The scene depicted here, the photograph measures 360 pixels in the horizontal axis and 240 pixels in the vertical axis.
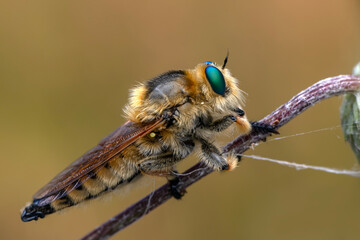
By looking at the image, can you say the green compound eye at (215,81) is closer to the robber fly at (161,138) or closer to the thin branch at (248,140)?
the robber fly at (161,138)

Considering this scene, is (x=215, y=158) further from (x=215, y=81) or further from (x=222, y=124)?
(x=215, y=81)

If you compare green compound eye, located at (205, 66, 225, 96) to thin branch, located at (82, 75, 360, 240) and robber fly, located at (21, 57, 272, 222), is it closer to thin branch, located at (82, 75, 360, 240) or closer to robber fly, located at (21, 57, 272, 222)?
robber fly, located at (21, 57, 272, 222)

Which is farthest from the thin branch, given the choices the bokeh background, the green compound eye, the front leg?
the bokeh background

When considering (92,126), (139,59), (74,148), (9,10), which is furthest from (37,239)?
(9,10)

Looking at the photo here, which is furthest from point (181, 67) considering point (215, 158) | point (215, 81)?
point (215, 158)

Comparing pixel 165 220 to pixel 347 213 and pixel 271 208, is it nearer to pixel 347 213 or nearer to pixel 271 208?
pixel 271 208
